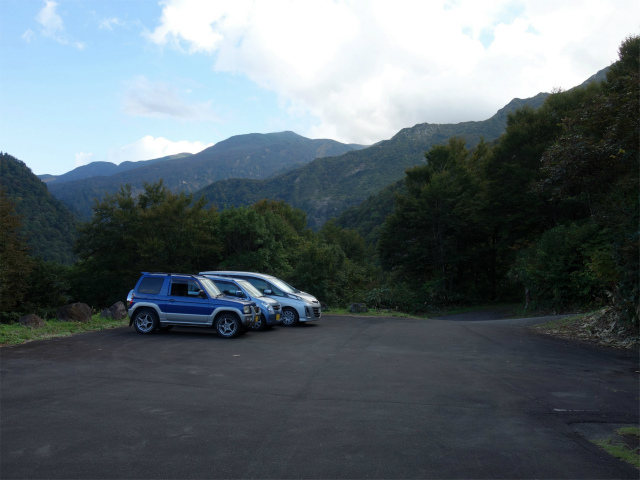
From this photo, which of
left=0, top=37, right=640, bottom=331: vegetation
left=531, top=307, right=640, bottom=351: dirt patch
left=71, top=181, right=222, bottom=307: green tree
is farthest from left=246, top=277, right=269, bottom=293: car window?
left=71, top=181, right=222, bottom=307: green tree

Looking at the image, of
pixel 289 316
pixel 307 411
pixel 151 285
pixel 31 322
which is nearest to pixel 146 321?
pixel 151 285

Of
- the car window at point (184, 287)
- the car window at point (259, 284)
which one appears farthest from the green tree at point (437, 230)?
the car window at point (184, 287)

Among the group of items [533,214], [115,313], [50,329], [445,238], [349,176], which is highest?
[349,176]

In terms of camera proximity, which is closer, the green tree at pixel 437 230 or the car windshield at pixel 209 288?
the car windshield at pixel 209 288

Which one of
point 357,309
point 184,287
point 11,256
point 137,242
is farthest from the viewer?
point 137,242

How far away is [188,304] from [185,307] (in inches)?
4.8

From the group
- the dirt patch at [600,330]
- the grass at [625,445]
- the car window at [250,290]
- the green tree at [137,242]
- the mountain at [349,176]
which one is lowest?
the grass at [625,445]

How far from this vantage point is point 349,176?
5994 inches

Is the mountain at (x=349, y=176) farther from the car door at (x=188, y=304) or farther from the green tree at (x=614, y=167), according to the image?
the car door at (x=188, y=304)

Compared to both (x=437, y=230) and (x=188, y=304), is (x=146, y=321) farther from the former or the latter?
(x=437, y=230)

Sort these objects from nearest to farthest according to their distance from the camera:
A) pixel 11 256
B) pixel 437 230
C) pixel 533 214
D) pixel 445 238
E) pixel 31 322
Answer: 1. pixel 31 322
2. pixel 11 256
3. pixel 533 214
4. pixel 437 230
5. pixel 445 238

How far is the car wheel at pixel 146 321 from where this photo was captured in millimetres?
14258

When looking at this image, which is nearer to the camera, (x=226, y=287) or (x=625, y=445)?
(x=625, y=445)

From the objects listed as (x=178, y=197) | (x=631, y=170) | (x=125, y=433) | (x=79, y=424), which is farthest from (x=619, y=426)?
(x=178, y=197)
